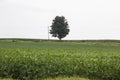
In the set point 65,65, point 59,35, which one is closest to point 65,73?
point 65,65

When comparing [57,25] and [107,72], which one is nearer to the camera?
[107,72]

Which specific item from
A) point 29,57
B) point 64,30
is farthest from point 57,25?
point 29,57

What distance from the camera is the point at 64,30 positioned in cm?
9619

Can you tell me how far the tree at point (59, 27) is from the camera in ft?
314

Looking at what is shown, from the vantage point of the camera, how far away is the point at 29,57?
15.9 m

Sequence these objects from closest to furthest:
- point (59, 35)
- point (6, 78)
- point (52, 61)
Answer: point (6, 78), point (52, 61), point (59, 35)

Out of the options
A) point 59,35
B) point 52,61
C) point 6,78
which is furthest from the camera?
point 59,35

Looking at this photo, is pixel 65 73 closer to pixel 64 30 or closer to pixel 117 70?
pixel 117 70

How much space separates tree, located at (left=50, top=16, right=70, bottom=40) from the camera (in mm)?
95562

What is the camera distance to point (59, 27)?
97875 mm

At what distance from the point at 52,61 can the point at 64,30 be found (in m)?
80.6

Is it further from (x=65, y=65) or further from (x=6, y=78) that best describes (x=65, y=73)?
(x=6, y=78)

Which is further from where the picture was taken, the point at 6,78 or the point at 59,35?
the point at 59,35

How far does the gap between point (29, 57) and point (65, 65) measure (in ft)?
5.67
